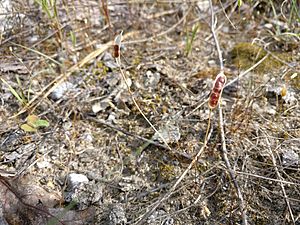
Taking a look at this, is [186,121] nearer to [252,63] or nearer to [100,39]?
[252,63]

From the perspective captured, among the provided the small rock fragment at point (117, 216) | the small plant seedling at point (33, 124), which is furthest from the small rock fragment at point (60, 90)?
the small rock fragment at point (117, 216)

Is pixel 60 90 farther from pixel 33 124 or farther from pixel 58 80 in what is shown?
pixel 33 124

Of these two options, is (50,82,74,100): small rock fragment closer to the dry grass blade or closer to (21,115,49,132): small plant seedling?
the dry grass blade

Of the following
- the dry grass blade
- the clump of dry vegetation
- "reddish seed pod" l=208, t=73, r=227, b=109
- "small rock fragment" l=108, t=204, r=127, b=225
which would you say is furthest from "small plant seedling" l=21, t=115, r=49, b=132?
"reddish seed pod" l=208, t=73, r=227, b=109

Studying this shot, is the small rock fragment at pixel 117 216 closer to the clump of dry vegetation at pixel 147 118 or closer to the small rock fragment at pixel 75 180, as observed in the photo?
the clump of dry vegetation at pixel 147 118

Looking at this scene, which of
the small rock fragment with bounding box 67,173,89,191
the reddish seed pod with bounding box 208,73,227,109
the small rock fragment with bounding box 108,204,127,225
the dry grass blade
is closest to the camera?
the reddish seed pod with bounding box 208,73,227,109

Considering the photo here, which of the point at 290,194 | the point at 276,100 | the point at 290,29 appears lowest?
the point at 290,194

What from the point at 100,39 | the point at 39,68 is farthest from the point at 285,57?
the point at 39,68
